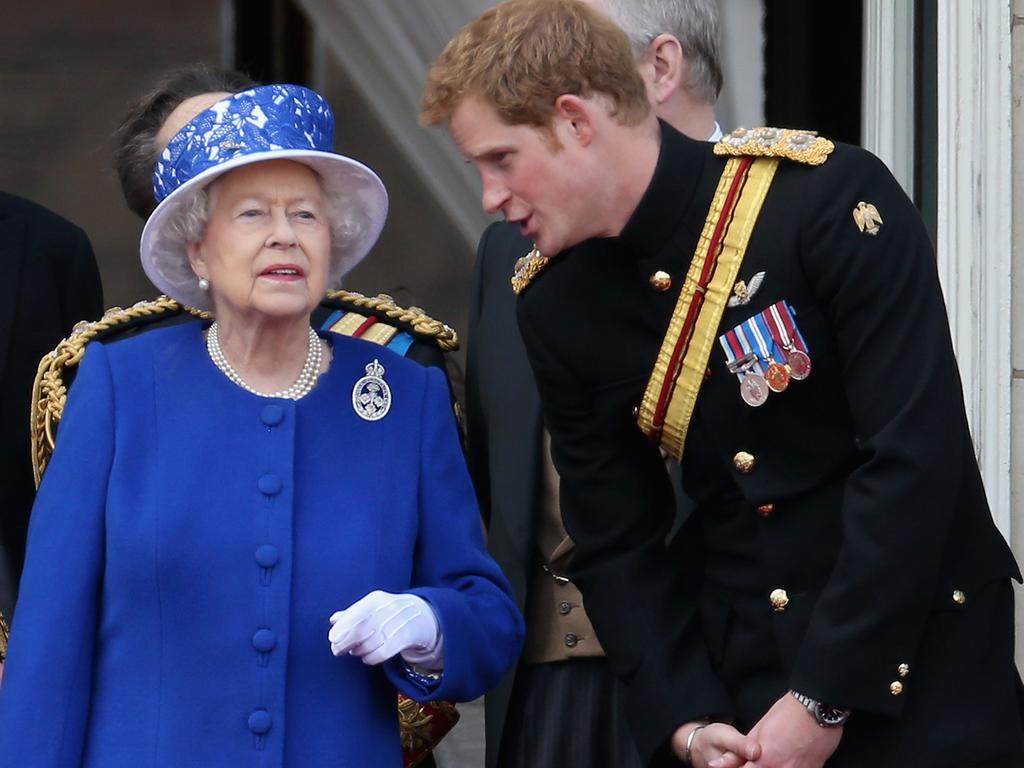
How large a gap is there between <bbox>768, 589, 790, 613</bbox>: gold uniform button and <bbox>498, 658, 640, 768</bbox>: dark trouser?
2.16 ft

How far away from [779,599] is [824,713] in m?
0.17

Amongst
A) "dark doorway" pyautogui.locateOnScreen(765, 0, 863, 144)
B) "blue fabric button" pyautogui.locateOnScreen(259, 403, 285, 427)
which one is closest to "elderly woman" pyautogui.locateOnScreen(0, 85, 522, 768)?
"blue fabric button" pyautogui.locateOnScreen(259, 403, 285, 427)

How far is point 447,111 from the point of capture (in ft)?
9.07

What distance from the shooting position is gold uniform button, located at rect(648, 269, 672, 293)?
2799 mm

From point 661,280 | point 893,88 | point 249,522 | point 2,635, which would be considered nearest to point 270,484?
point 249,522

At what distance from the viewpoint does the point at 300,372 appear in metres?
2.90

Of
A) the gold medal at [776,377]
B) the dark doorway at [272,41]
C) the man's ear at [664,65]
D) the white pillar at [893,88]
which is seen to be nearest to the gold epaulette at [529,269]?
the gold medal at [776,377]

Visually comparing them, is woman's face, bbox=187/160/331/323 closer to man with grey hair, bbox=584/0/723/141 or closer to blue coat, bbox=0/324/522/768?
blue coat, bbox=0/324/522/768

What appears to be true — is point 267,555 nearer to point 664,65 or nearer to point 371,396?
point 371,396

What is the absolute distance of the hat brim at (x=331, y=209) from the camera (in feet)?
9.23

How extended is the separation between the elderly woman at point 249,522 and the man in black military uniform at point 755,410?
0.24 meters

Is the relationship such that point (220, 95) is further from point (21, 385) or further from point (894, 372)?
point (894, 372)

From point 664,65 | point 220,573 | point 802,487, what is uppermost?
point 664,65

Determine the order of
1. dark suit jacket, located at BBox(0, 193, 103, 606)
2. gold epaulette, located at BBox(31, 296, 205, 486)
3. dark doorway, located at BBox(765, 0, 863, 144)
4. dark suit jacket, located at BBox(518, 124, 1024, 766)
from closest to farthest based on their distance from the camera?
1. dark suit jacket, located at BBox(518, 124, 1024, 766)
2. gold epaulette, located at BBox(31, 296, 205, 486)
3. dark suit jacket, located at BBox(0, 193, 103, 606)
4. dark doorway, located at BBox(765, 0, 863, 144)
